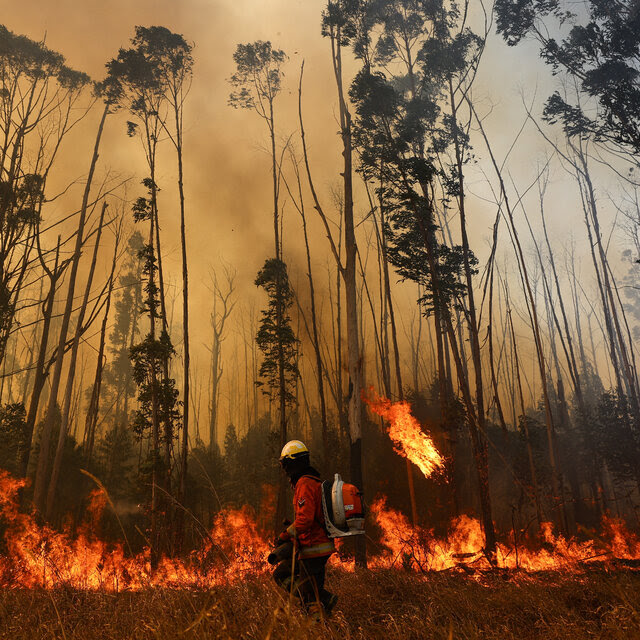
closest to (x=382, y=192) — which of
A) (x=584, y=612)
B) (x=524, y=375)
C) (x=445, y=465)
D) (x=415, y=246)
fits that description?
(x=415, y=246)

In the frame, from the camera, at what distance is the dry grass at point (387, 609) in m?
3.17

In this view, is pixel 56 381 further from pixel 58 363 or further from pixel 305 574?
pixel 305 574

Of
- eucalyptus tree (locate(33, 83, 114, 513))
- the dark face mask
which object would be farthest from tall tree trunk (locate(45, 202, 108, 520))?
the dark face mask

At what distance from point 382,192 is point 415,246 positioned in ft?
10.5

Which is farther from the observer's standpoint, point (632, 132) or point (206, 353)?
point (206, 353)

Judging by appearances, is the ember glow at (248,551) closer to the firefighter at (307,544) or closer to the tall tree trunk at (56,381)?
the tall tree trunk at (56,381)

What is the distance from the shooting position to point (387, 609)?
4.45 metres

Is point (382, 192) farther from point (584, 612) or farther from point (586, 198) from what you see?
point (586, 198)

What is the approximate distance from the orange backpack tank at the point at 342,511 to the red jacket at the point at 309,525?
3.2 inches

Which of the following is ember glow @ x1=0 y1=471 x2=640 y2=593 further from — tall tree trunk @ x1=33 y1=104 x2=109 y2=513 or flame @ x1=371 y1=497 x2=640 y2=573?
tall tree trunk @ x1=33 y1=104 x2=109 y2=513

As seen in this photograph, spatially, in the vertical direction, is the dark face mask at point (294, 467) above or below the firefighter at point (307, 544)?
above

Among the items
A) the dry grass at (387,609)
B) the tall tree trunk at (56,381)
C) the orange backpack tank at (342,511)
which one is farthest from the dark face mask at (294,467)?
the tall tree trunk at (56,381)

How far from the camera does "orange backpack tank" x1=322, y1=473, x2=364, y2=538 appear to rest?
11.6ft

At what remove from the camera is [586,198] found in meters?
25.6
